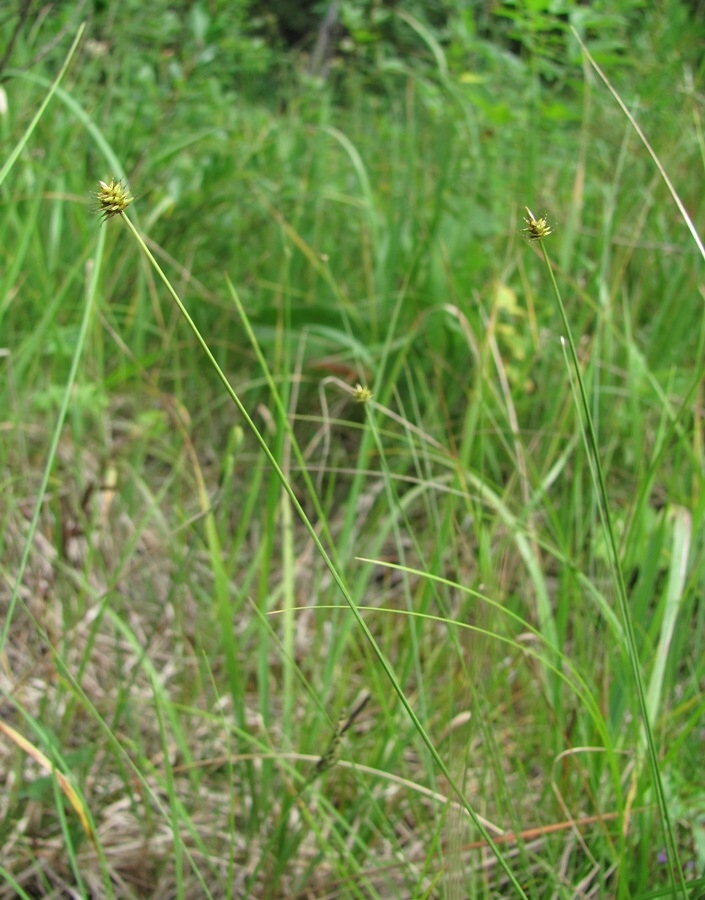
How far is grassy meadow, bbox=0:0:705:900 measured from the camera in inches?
35.6

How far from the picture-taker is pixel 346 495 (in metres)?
1.75

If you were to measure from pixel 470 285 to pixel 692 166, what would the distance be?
2.81 ft

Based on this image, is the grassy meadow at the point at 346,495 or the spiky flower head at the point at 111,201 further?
the grassy meadow at the point at 346,495

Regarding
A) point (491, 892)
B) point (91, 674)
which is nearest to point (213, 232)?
point (91, 674)

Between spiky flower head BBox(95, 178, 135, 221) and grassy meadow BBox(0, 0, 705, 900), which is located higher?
spiky flower head BBox(95, 178, 135, 221)

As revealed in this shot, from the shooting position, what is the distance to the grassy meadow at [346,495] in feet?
2.97

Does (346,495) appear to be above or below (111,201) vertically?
below

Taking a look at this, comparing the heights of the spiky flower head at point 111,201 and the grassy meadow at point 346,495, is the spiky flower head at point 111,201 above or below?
above

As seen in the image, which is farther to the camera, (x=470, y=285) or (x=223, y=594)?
(x=470, y=285)

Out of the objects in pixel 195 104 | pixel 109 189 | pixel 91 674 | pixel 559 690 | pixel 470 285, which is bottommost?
pixel 91 674

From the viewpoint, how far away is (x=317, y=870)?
100 cm

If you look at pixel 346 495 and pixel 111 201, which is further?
pixel 346 495

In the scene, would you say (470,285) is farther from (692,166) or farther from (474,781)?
(474,781)

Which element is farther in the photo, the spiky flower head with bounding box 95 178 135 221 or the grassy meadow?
the grassy meadow
